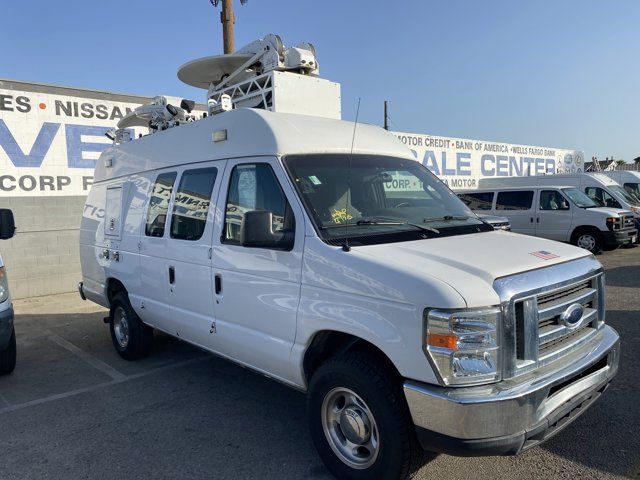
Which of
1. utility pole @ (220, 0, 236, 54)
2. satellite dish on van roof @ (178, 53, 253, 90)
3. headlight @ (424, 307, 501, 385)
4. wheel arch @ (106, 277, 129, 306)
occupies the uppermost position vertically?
utility pole @ (220, 0, 236, 54)

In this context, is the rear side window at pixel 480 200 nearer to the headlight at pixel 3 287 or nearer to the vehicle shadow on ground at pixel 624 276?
the vehicle shadow on ground at pixel 624 276

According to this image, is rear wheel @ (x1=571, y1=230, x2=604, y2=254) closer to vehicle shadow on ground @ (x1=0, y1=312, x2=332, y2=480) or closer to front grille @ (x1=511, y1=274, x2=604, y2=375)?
front grille @ (x1=511, y1=274, x2=604, y2=375)

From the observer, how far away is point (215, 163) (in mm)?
4352

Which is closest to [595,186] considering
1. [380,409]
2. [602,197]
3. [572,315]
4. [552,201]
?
[602,197]

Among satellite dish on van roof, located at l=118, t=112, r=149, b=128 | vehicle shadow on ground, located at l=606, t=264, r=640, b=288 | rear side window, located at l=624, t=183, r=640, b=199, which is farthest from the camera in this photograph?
rear side window, located at l=624, t=183, r=640, b=199

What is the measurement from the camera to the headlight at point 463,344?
2.61 meters

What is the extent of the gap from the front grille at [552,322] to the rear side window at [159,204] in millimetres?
3486

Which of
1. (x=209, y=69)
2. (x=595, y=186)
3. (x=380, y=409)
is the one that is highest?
(x=209, y=69)

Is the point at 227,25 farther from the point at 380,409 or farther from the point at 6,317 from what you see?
the point at 380,409

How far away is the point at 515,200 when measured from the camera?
554 inches

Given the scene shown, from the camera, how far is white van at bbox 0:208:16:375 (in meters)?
5.04

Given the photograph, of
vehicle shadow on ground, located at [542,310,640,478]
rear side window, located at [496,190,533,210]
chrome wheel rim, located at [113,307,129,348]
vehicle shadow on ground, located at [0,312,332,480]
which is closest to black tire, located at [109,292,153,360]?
chrome wheel rim, located at [113,307,129,348]

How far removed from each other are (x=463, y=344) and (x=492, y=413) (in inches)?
14.5

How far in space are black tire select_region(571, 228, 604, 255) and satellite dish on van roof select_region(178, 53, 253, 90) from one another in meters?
10.5
